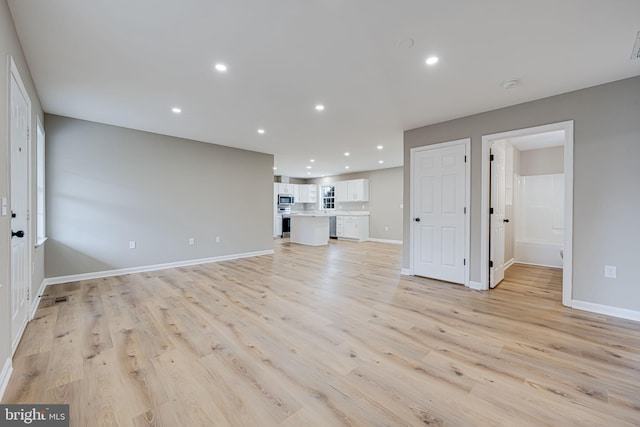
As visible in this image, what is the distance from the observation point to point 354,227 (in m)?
9.16

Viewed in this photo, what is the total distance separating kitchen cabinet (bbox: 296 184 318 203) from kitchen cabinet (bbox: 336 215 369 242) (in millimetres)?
2079

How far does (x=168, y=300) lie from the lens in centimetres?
322

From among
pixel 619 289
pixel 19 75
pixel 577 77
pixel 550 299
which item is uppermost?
pixel 577 77

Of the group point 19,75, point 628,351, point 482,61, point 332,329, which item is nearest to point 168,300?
point 332,329

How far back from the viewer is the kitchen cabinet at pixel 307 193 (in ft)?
36.0

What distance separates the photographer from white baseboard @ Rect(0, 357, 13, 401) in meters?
1.57

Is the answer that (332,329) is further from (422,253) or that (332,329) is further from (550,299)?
(550,299)

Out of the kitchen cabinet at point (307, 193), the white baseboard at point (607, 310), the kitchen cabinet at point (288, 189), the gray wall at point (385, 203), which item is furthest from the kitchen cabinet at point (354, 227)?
the white baseboard at point (607, 310)

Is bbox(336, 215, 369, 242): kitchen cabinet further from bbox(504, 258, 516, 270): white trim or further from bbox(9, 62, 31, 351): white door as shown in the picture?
bbox(9, 62, 31, 351): white door

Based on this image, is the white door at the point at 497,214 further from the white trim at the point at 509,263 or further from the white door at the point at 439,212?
the white trim at the point at 509,263

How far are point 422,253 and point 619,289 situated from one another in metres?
2.14

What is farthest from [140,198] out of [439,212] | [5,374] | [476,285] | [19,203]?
[476,285]

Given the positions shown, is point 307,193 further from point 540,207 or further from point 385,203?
Answer: point 540,207

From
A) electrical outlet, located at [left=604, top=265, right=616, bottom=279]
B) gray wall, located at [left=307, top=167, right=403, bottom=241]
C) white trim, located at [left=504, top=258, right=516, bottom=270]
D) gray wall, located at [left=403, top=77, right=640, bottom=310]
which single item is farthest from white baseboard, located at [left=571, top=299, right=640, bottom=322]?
gray wall, located at [left=307, top=167, right=403, bottom=241]
